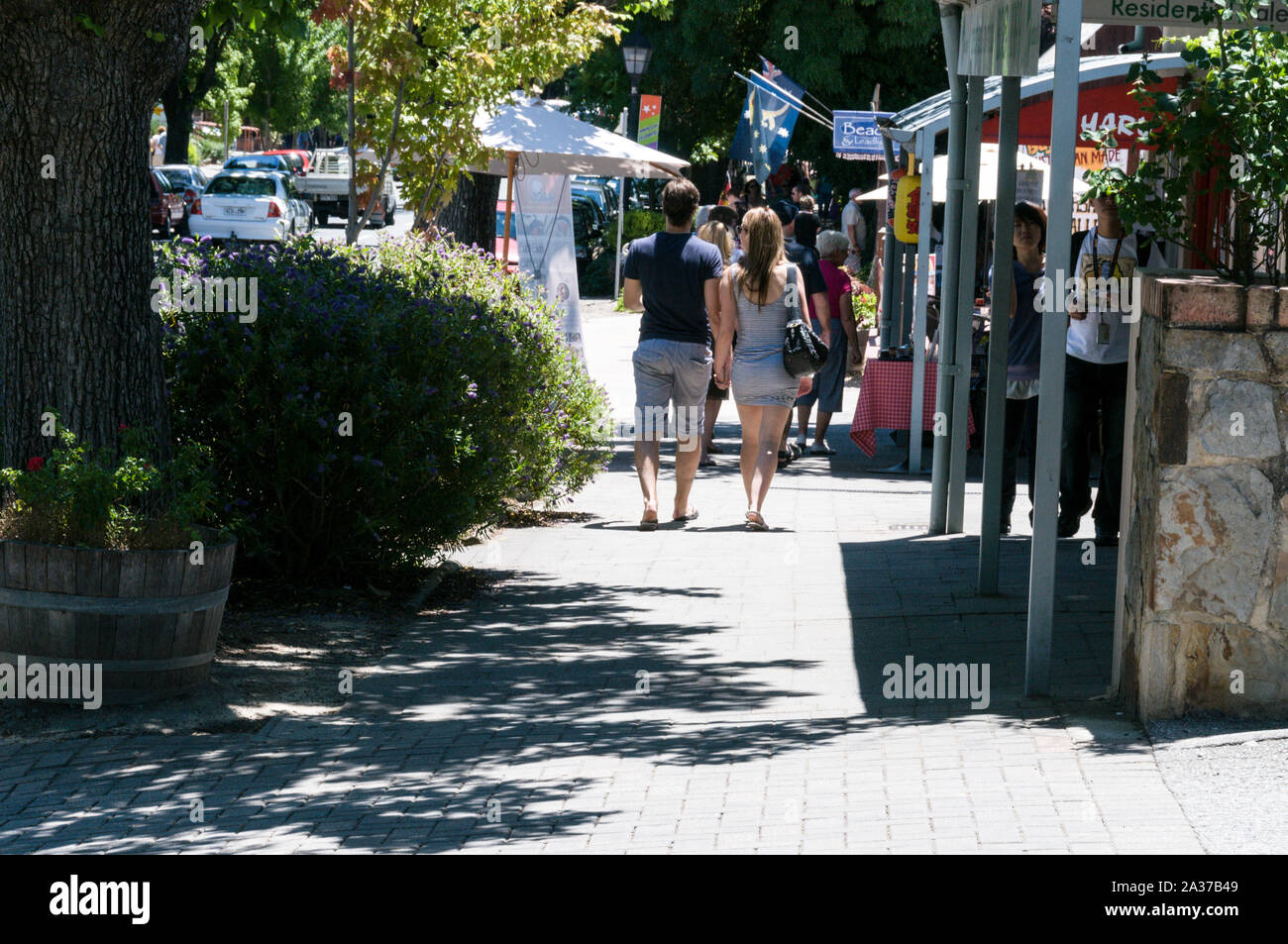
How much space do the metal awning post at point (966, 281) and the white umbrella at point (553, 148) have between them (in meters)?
4.49

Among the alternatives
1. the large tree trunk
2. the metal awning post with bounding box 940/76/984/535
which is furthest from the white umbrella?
the large tree trunk

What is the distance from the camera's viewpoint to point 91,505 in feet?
20.4

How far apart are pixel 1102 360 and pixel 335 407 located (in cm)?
408

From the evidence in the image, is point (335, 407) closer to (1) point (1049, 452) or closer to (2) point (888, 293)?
(1) point (1049, 452)

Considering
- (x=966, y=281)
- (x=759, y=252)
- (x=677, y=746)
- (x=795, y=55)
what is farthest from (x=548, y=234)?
(x=795, y=55)

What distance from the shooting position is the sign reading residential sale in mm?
15117

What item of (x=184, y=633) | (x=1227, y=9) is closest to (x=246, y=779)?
(x=184, y=633)

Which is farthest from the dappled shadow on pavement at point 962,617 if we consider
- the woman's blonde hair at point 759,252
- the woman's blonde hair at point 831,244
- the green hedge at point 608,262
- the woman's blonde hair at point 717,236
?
the green hedge at point 608,262

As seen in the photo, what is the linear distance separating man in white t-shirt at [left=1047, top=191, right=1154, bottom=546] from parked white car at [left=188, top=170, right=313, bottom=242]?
31.8 m

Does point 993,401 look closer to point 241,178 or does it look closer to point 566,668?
point 566,668

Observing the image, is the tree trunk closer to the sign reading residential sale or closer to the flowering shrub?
the sign reading residential sale

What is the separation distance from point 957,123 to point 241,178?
33634 millimetres

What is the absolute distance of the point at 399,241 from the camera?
11375mm

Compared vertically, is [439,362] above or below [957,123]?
below
